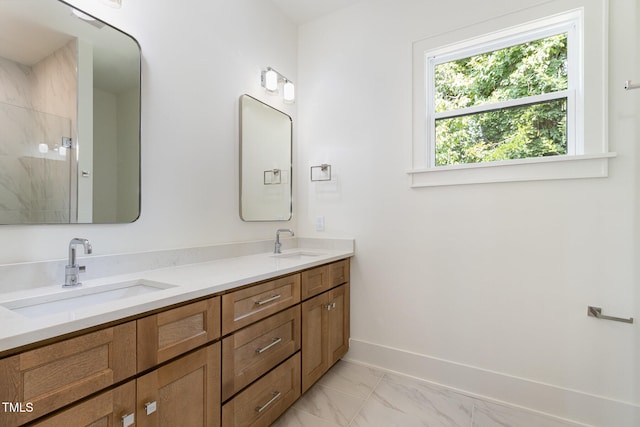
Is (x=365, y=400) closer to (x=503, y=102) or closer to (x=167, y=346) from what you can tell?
(x=167, y=346)

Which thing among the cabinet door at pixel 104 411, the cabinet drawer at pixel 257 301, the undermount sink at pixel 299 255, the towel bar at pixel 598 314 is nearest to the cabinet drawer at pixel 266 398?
the cabinet drawer at pixel 257 301

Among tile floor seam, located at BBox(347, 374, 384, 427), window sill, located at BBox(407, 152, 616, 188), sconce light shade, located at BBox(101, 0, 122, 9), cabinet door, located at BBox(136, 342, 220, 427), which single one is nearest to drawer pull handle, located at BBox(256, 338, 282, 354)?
cabinet door, located at BBox(136, 342, 220, 427)

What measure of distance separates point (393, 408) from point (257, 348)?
0.97 m

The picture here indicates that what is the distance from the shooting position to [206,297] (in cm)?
114

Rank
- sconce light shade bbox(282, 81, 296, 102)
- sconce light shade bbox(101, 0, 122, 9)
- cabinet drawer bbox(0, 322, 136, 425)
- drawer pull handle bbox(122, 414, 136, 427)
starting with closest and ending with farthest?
cabinet drawer bbox(0, 322, 136, 425) < drawer pull handle bbox(122, 414, 136, 427) < sconce light shade bbox(101, 0, 122, 9) < sconce light shade bbox(282, 81, 296, 102)

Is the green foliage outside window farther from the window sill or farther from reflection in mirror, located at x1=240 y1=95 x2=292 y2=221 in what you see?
reflection in mirror, located at x1=240 y1=95 x2=292 y2=221

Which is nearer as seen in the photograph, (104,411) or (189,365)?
(104,411)

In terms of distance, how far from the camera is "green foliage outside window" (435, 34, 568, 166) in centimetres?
177

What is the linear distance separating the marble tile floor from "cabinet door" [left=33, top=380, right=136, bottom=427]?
966 millimetres

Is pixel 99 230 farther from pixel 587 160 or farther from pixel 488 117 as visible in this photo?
pixel 587 160

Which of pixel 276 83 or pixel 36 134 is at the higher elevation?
pixel 276 83

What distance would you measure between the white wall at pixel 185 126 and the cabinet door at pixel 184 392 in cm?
67

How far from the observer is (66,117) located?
47.9 inches

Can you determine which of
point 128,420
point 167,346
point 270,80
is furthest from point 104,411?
point 270,80
